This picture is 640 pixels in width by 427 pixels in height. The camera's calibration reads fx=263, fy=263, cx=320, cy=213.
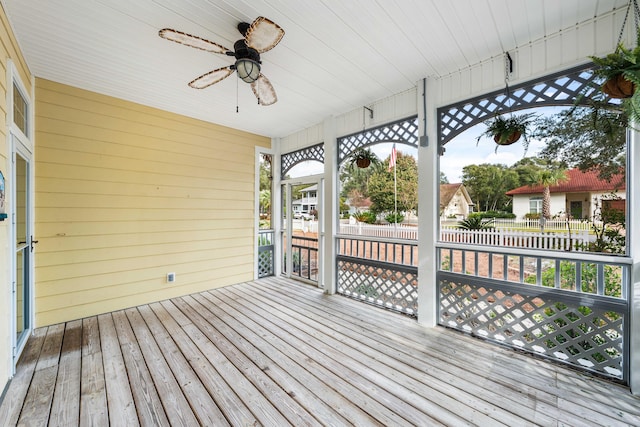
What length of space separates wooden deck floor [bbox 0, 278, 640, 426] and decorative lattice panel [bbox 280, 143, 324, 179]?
2.82 meters

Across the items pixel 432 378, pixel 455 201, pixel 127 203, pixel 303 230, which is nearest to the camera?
pixel 432 378

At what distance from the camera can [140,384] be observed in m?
2.09

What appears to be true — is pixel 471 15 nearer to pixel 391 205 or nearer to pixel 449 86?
pixel 449 86

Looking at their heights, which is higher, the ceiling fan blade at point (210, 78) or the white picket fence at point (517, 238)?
the ceiling fan blade at point (210, 78)

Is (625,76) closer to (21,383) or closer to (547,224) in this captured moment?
(547,224)

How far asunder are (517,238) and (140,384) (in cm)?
365

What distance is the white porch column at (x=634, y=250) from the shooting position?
2.00 m

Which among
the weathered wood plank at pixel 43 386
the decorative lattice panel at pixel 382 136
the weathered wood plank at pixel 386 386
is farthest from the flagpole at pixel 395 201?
the weathered wood plank at pixel 43 386

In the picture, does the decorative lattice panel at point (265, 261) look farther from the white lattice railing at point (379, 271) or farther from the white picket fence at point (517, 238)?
the white picket fence at point (517, 238)

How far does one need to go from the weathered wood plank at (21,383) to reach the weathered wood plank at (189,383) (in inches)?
35.9

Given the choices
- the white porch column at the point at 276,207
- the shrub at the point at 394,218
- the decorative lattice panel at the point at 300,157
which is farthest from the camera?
the white porch column at the point at 276,207

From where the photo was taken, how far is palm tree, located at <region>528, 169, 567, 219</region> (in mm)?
2432

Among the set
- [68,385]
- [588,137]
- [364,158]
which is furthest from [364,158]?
[68,385]

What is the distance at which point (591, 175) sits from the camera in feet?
7.53
